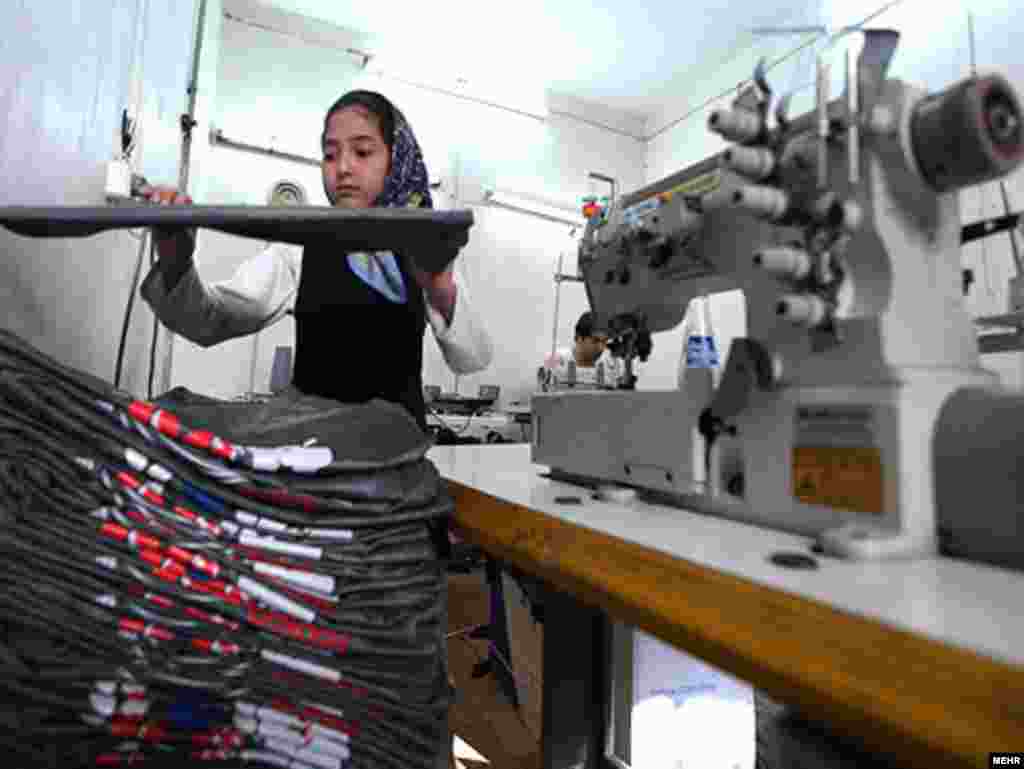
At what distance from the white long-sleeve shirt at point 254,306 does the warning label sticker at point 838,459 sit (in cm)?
56

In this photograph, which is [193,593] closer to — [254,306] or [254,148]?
[254,306]

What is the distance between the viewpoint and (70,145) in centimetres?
76

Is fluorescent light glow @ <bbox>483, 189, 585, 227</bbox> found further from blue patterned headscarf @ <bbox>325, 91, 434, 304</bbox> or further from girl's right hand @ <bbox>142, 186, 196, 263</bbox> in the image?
girl's right hand @ <bbox>142, 186, 196, 263</bbox>

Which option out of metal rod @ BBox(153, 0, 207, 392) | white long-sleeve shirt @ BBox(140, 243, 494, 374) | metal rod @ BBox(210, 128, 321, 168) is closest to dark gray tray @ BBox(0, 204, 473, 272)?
white long-sleeve shirt @ BBox(140, 243, 494, 374)

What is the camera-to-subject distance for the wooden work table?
233mm

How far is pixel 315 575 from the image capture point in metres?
0.46

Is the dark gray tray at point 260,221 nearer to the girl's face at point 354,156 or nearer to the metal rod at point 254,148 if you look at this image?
the girl's face at point 354,156

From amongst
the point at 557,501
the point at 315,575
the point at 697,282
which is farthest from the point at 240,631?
Result: the point at 697,282

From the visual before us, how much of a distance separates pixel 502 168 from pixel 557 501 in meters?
3.72

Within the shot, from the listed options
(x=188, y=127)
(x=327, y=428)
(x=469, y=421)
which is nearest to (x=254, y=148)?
(x=188, y=127)

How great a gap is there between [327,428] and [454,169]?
359cm

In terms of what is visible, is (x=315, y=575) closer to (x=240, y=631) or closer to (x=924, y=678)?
(x=240, y=631)

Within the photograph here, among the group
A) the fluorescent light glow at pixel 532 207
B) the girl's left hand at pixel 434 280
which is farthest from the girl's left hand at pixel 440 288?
the fluorescent light glow at pixel 532 207

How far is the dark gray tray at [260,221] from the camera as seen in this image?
50 centimetres
